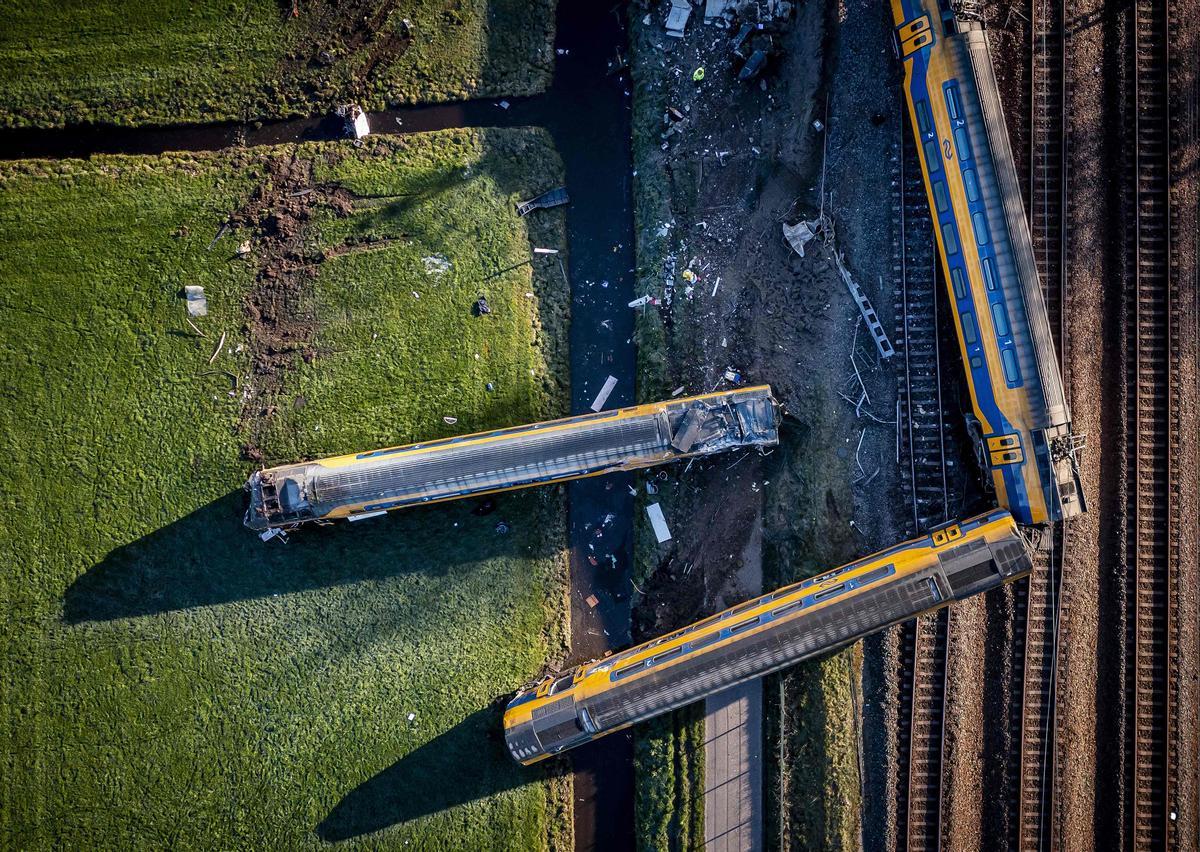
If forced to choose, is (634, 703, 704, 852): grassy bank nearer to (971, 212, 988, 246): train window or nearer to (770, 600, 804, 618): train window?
(770, 600, 804, 618): train window

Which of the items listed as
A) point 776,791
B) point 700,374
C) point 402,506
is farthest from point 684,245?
point 776,791

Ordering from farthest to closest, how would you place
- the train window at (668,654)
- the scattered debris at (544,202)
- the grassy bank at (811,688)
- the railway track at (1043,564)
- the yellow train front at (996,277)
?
the scattered debris at (544,202) → the grassy bank at (811,688) → the railway track at (1043,564) → the train window at (668,654) → the yellow train front at (996,277)

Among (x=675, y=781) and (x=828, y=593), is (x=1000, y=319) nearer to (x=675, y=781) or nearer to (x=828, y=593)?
(x=828, y=593)

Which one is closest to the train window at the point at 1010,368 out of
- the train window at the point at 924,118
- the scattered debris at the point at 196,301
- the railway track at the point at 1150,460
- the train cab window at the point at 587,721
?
the railway track at the point at 1150,460

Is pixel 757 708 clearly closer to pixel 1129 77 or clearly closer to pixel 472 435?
pixel 472 435

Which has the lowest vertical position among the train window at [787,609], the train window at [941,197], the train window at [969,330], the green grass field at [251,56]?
the train window at [787,609]

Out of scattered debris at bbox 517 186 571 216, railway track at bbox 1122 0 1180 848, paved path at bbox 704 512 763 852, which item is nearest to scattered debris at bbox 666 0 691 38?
scattered debris at bbox 517 186 571 216

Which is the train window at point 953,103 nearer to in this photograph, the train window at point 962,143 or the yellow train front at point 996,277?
the yellow train front at point 996,277
